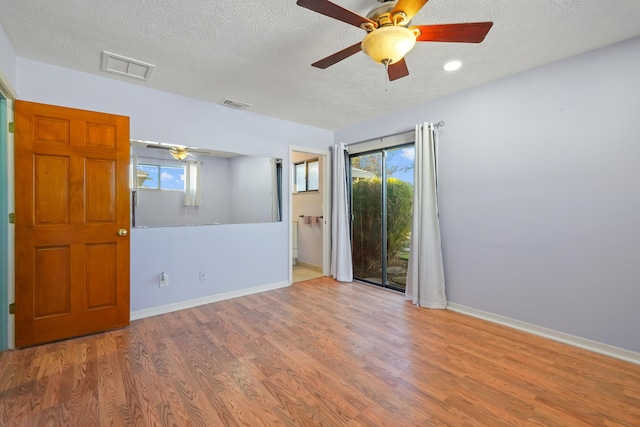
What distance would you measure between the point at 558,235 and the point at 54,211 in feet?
14.6

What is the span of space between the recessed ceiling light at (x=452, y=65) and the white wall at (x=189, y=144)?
7.55 feet

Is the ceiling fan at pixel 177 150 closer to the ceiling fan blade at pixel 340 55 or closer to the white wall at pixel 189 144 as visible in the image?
the white wall at pixel 189 144

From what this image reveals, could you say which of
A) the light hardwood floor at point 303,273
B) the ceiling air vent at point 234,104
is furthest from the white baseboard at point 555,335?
the ceiling air vent at point 234,104

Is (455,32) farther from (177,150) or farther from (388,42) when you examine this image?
(177,150)

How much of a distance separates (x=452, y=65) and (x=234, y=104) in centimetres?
245

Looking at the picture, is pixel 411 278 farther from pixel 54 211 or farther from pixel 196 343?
pixel 54 211

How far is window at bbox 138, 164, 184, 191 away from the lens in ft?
10.0

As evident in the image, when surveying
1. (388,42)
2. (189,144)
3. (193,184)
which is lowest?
(193,184)

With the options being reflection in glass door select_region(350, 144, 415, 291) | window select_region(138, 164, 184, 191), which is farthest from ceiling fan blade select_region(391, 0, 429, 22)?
window select_region(138, 164, 184, 191)

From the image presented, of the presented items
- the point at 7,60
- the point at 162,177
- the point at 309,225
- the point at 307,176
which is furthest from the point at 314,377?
the point at 307,176

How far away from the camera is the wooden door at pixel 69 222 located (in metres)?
2.35

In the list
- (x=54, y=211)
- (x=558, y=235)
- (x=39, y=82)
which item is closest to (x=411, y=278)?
(x=558, y=235)

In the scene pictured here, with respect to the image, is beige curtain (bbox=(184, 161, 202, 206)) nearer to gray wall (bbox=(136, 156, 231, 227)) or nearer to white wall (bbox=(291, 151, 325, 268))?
gray wall (bbox=(136, 156, 231, 227))

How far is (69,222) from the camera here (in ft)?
8.25
